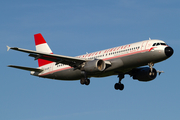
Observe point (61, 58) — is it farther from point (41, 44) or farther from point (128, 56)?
point (41, 44)

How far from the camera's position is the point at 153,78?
53.0 m

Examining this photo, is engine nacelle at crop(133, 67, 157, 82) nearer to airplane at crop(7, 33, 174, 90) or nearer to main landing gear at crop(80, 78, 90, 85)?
airplane at crop(7, 33, 174, 90)

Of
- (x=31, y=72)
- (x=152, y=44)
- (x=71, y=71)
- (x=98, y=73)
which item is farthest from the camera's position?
(x=31, y=72)

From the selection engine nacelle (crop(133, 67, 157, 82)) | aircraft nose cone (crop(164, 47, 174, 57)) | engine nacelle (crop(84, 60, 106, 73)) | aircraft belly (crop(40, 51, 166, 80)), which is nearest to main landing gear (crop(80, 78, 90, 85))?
aircraft belly (crop(40, 51, 166, 80))

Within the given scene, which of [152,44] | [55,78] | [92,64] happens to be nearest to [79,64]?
[92,64]

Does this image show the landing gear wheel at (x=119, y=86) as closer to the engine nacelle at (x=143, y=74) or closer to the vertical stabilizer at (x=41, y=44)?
the engine nacelle at (x=143, y=74)

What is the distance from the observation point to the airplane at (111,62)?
45812 millimetres

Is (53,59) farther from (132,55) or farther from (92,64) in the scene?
(132,55)

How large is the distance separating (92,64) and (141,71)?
30.0 ft

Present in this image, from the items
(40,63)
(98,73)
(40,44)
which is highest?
(40,44)

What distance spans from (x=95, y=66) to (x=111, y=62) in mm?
2268

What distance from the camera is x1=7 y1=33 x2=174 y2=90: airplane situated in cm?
4581

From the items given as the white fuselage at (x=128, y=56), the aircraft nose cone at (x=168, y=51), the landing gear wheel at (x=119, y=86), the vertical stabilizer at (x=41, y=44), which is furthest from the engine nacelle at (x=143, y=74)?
the vertical stabilizer at (x=41, y=44)

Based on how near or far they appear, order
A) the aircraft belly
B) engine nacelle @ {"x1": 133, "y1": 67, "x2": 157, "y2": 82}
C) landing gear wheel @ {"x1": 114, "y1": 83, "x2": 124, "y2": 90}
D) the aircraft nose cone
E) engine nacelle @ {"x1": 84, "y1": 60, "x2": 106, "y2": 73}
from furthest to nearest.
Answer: landing gear wheel @ {"x1": 114, "y1": 83, "x2": 124, "y2": 90}
engine nacelle @ {"x1": 133, "y1": 67, "x2": 157, "y2": 82}
engine nacelle @ {"x1": 84, "y1": 60, "x2": 106, "y2": 73}
the aircraft belly
the aircraft nose cone
